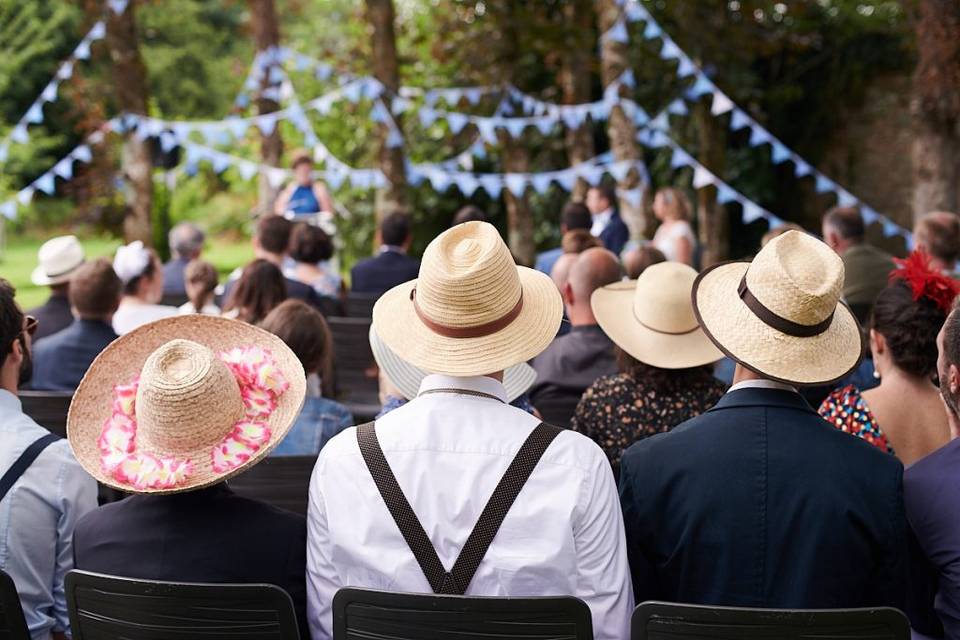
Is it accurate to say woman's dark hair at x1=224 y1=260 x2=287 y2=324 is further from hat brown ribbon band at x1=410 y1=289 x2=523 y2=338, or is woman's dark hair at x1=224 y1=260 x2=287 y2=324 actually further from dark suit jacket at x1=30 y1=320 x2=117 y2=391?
hat brown ribbon band at x1=410 y1=289 x2=523 y2=338

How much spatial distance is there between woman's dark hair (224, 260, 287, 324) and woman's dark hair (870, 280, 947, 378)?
9.11 ft

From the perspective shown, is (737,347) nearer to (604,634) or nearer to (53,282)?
(604,634)

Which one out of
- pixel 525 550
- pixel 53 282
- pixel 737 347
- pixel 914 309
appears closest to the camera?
pixel 525 550

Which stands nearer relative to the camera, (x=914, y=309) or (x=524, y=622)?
(x=524, y=622)

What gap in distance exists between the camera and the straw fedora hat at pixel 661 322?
3.57 m

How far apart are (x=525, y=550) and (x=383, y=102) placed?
960cm

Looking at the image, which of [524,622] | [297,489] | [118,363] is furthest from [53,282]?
[524,622]

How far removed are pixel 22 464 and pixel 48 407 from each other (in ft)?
5.88

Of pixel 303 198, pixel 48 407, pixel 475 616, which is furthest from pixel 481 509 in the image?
pixel 303 198

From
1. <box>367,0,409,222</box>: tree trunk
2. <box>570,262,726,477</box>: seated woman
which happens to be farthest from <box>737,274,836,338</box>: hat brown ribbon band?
<box>367,0,409,222</box>: tree trunk

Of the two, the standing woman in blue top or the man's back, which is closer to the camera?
the man's back

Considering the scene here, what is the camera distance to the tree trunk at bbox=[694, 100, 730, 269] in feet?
46.1

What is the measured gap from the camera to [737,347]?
2596 mm

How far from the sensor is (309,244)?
725 cm
